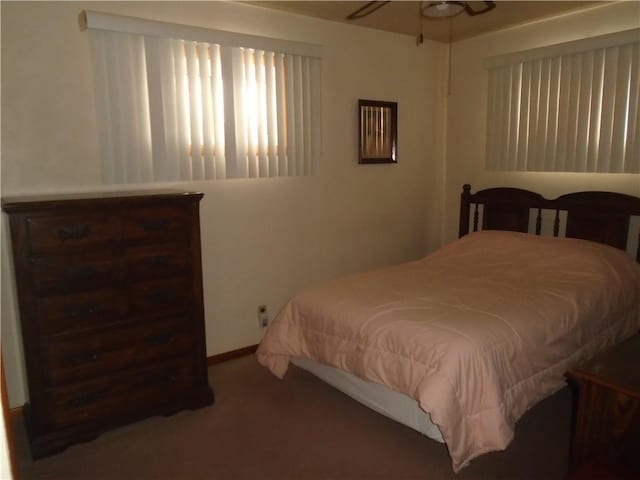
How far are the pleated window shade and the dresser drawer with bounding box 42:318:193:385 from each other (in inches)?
108

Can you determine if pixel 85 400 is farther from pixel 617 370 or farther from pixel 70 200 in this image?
pixel 617 370

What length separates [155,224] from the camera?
2434 mm

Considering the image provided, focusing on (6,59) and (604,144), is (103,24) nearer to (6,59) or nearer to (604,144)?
(6,59)

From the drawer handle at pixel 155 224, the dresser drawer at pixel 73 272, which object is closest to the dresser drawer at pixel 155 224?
the drawer handle at pixel 155 224

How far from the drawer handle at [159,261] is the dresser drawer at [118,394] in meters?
0.53

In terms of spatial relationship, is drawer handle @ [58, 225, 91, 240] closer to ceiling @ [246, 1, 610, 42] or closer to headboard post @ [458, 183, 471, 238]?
ceiling @ [246, 1, 610, 42]

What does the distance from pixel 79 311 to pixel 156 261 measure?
42 cm

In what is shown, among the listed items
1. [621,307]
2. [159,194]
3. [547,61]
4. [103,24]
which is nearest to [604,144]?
[547,61]

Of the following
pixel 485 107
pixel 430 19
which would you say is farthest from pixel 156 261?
pixel 485 107

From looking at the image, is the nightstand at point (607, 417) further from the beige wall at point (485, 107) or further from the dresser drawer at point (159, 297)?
the beige wall at point (485, 107)

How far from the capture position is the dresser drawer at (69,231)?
2131mm

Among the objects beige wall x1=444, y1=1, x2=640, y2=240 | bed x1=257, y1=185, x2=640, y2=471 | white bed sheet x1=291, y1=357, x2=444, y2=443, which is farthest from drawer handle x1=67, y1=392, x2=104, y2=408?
beige wall x1=444, y1=1, x2=640, y2=240

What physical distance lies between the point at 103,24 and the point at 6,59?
50cm

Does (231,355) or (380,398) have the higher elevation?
(380,398)
